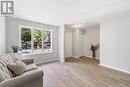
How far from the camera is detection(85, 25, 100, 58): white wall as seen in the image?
7.32 metres

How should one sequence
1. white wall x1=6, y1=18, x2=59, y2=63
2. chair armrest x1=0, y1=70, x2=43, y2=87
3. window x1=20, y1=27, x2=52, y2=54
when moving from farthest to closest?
window x1=20, y1=27, x2=52, y2=54 < white wall x1=6, y1=18, x2=59, y2=63 < chair armrest x1=0, y1=70, x2=43, y2=87

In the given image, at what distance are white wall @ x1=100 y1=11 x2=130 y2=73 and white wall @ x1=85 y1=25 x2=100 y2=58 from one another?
236 cm

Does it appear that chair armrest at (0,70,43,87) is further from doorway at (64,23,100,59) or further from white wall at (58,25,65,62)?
doorway at (64,23,100,59)

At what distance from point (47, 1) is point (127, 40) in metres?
3.18

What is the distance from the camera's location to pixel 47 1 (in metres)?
2.75

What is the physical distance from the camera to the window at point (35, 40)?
498cm

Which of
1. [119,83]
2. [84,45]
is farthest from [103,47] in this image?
[84,45]

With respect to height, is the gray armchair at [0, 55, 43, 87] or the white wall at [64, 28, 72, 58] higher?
the white wall at [64, 28, 72, 58]

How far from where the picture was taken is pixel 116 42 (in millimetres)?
4281

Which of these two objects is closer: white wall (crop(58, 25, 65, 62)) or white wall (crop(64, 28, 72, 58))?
white wall (crop(58, 25, 65, 62))

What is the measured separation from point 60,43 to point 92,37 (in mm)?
2818

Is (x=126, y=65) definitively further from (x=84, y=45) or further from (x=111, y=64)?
(x=84, y=45)

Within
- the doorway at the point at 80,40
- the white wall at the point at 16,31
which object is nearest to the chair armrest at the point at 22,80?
the white wall at the point at 16,31

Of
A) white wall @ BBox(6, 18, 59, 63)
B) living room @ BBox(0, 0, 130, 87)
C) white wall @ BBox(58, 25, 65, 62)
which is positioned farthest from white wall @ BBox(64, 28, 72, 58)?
white wall @ BBox(6, 18, 59, 63)
